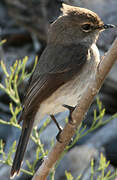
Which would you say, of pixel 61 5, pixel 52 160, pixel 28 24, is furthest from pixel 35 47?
pixel 52 160

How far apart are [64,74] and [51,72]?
0.12 meters

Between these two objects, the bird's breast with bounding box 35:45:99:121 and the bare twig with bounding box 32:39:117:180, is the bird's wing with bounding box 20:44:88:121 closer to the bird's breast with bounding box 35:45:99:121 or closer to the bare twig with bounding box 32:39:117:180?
the bird's breast with bounding box 35:45:99:121

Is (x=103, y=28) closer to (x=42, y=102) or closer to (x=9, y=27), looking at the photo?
(x=42, y=102)

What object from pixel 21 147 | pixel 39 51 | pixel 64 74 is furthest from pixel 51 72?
pixel 39 51

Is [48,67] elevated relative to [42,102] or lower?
elevated

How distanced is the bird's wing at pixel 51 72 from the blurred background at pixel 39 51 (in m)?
0.51

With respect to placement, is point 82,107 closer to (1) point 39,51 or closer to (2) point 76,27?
(2) point 76,27

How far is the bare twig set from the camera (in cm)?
299

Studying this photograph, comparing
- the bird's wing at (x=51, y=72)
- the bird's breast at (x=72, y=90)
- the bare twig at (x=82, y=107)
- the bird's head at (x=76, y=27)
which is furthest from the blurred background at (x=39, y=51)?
the bare twig at (x=82, y=107)

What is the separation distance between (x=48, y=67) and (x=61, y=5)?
0.61 m

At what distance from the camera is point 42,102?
12.5 feet

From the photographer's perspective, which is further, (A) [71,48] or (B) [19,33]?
(B) [19,33]

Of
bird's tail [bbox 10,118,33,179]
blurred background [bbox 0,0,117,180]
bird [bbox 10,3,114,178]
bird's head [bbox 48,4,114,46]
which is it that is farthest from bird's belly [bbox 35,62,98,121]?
blurred background [bbox 0,0,117,180]

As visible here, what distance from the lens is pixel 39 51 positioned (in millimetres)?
6781
